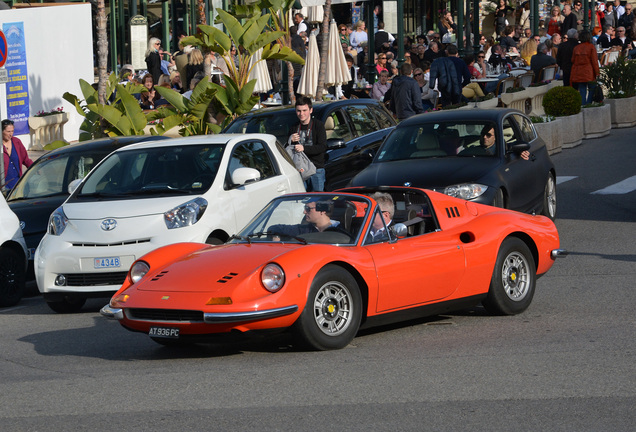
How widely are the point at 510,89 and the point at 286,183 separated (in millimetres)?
15241

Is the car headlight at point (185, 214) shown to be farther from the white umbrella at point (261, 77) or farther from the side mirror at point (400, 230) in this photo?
the white umbrella at point (261, 77)

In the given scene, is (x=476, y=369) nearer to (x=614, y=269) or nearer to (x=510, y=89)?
(x=614, y=269)

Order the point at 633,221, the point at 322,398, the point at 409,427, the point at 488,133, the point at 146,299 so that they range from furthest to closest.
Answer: the point at 633,221, the point at 488,133, the point at 146,299, the point at 322,398, the point at 409,427

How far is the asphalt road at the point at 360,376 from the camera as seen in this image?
20.9ft

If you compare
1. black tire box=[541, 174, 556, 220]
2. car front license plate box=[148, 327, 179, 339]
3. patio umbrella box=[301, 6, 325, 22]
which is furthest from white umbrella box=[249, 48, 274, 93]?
car front license plate box=[148, 327, 179, 339]

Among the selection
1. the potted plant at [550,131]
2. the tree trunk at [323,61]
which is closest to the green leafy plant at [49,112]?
the tree trunk at [323,61]

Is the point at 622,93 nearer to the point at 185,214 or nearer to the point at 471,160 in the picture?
the point at 471,160

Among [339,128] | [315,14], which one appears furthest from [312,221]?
[315,14]

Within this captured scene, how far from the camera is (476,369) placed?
757cm

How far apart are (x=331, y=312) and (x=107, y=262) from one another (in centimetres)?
337

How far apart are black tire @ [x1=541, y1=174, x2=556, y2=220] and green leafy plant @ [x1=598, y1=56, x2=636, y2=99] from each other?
13501 millimetres

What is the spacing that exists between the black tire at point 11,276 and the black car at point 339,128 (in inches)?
194

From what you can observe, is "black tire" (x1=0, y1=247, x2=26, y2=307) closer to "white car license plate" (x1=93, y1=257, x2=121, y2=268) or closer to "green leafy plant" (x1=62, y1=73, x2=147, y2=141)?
"white car license plate" (x1=93, y1=257, x2=121, y2=268)

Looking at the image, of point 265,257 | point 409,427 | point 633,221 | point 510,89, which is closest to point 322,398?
point 409,427
